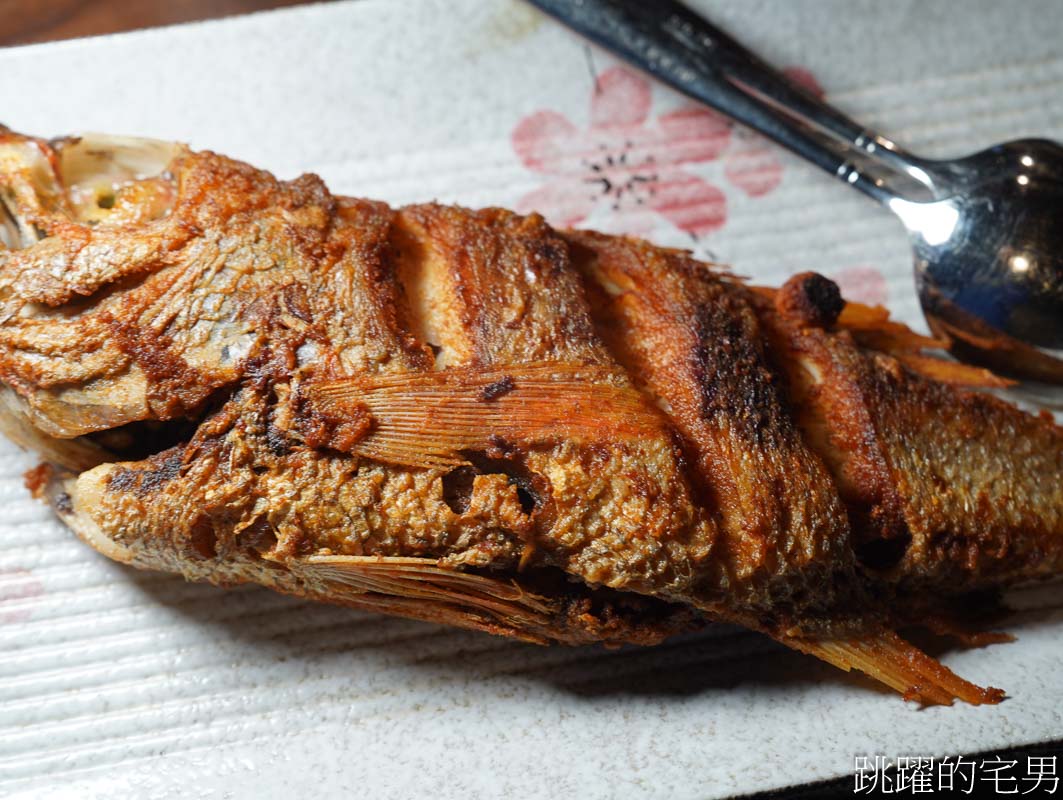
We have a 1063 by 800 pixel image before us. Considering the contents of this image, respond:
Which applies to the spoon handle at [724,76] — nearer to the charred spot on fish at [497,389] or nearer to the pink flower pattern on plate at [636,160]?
the pink flower pattern on plate at [636,160]

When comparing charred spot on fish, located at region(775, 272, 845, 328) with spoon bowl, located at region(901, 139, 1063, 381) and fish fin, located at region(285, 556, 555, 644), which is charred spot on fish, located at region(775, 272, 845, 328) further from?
fish fin, located at region(285, 556, 555, 644)

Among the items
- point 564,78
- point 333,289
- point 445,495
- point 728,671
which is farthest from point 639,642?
point 564,78

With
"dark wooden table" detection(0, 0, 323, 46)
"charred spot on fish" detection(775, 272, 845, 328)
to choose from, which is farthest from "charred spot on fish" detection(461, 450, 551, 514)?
"dark wooden table" detection(0, 0, 323, 46)

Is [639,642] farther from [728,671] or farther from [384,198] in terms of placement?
[384,198]

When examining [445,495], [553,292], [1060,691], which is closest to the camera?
[445,495]

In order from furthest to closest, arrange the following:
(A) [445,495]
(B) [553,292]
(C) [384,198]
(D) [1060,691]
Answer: (C) [384,198] → (D) [1060,691] → (B) [553,292] → (A) [445,495]

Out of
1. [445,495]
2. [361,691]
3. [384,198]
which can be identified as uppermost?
[384,198]

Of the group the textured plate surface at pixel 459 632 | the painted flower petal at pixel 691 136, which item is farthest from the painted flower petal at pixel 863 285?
the painted flower petal at pixel 691 136
